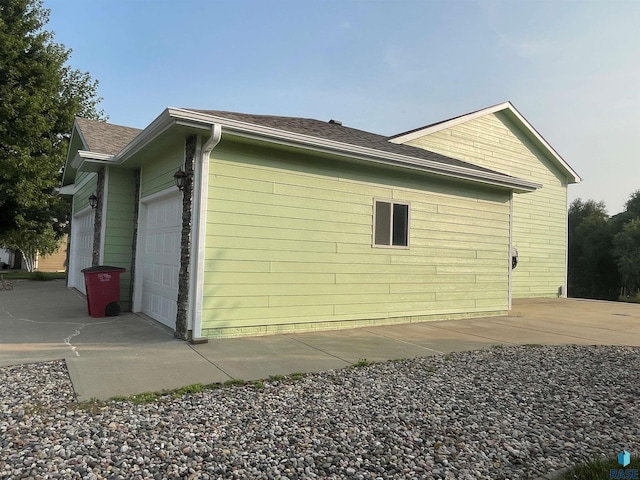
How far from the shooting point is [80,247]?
42.9ft

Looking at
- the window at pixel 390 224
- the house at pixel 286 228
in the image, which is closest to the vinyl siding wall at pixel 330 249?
the house at pixel 286 228

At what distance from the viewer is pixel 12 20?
17438mm

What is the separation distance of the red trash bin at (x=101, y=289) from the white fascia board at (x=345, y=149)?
3842 mm

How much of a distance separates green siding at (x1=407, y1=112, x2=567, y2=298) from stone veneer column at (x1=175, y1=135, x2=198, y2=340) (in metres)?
9.28

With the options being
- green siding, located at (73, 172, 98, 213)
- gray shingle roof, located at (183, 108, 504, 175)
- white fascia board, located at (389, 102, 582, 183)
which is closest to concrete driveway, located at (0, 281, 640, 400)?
green siding, located at (73, 172, 98, 213)

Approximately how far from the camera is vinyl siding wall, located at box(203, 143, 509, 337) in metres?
6.23

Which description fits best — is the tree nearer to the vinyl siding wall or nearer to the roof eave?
the vinyl siding wall

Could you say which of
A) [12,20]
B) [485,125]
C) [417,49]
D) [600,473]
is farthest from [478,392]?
[12,20]

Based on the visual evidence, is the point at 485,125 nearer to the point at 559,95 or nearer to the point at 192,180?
the point at 559,95

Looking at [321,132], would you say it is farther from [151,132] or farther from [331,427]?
[331,427]

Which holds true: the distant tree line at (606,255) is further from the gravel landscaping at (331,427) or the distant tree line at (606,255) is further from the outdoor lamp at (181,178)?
the outdoor lamp at (181,178)

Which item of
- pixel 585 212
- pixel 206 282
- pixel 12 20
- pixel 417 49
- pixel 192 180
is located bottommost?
pixel 206 282

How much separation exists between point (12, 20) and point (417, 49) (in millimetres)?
17215

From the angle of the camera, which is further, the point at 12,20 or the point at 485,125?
the point at 12,20
